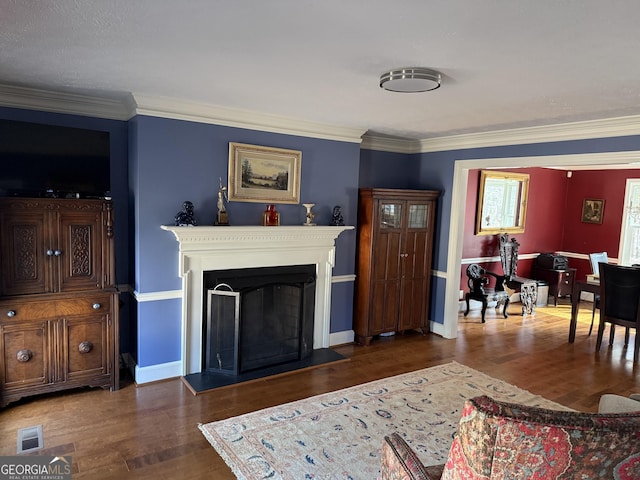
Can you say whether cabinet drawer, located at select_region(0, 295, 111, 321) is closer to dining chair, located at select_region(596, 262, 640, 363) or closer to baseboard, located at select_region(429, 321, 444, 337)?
baseboard, located at select_region(429, 321, 444, 337)

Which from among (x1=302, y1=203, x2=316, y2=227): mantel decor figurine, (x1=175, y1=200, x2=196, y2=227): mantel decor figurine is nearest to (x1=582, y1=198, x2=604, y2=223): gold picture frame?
(x1=302, y1=203, x2=316, y2=227): mantel decor figurine

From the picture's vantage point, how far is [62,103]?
11.7ft

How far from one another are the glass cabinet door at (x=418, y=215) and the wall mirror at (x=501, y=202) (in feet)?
5.99

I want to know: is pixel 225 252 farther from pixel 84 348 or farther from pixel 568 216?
pixel 568 216

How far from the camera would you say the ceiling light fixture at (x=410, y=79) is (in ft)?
8.18

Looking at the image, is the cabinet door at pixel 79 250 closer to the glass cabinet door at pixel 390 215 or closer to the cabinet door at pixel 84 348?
the cabinet door at pixel 84 348

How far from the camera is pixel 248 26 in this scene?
6.46 feet

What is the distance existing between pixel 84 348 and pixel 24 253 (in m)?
0.85

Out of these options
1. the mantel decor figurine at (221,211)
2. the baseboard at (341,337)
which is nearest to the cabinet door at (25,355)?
the mantel decor figurine at (221,211)

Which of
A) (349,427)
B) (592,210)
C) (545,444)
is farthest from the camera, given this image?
(592,210)

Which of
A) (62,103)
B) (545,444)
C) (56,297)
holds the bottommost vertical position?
(56,297)

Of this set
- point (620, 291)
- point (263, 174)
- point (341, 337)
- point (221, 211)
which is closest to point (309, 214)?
point (263, 174)

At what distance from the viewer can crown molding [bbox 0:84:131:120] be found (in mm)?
3385

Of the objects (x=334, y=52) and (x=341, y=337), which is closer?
(x=334, y=52)
